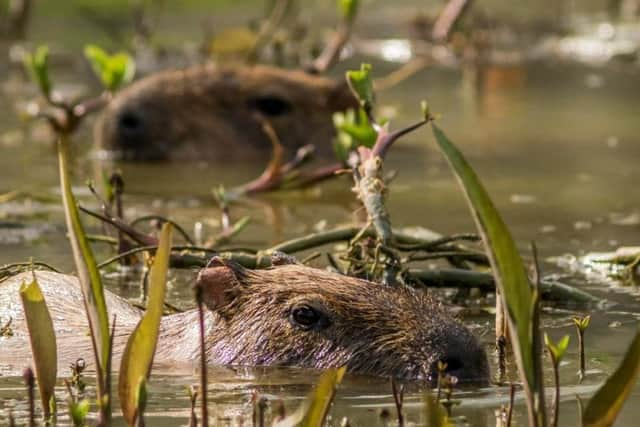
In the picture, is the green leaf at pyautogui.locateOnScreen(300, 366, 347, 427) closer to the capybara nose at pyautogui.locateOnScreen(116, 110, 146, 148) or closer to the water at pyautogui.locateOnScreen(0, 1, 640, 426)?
the water at pyautogui.locateOnScreen(0, 1, 640, 426)

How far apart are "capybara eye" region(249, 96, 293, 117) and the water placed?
786 millimetres

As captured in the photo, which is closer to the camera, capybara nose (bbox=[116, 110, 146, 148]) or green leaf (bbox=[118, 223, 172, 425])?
green leaf (bbox=[118, 223, 172, 425])

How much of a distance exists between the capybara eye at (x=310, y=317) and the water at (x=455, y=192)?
0.58 ft

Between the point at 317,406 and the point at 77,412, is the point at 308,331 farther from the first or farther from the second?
the point at 317,406

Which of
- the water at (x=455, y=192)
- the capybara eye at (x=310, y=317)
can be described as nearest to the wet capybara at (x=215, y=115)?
the water at (x=455, y=192)

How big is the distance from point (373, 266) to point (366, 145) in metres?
0.47

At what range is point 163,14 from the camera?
21.4 m

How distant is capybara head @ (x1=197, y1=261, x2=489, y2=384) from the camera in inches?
182

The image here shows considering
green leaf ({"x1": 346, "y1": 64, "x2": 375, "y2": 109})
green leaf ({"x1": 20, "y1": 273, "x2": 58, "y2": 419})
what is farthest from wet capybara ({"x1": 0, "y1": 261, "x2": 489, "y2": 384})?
green leaf ({"x1": 20, "y1": 273, "x2": 58, "y2": 419})

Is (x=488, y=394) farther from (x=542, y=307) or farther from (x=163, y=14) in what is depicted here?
(x=163, y=14)

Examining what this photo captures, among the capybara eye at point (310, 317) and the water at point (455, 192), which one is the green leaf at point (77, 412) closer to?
the water at point (455, 192)

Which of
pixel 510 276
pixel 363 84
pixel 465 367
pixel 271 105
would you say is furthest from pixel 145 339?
pixel 271 105

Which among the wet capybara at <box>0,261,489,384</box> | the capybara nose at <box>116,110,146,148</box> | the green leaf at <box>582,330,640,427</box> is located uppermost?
the capybara nose at <box>116,110,146,148</box>

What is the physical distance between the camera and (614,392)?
336cm
